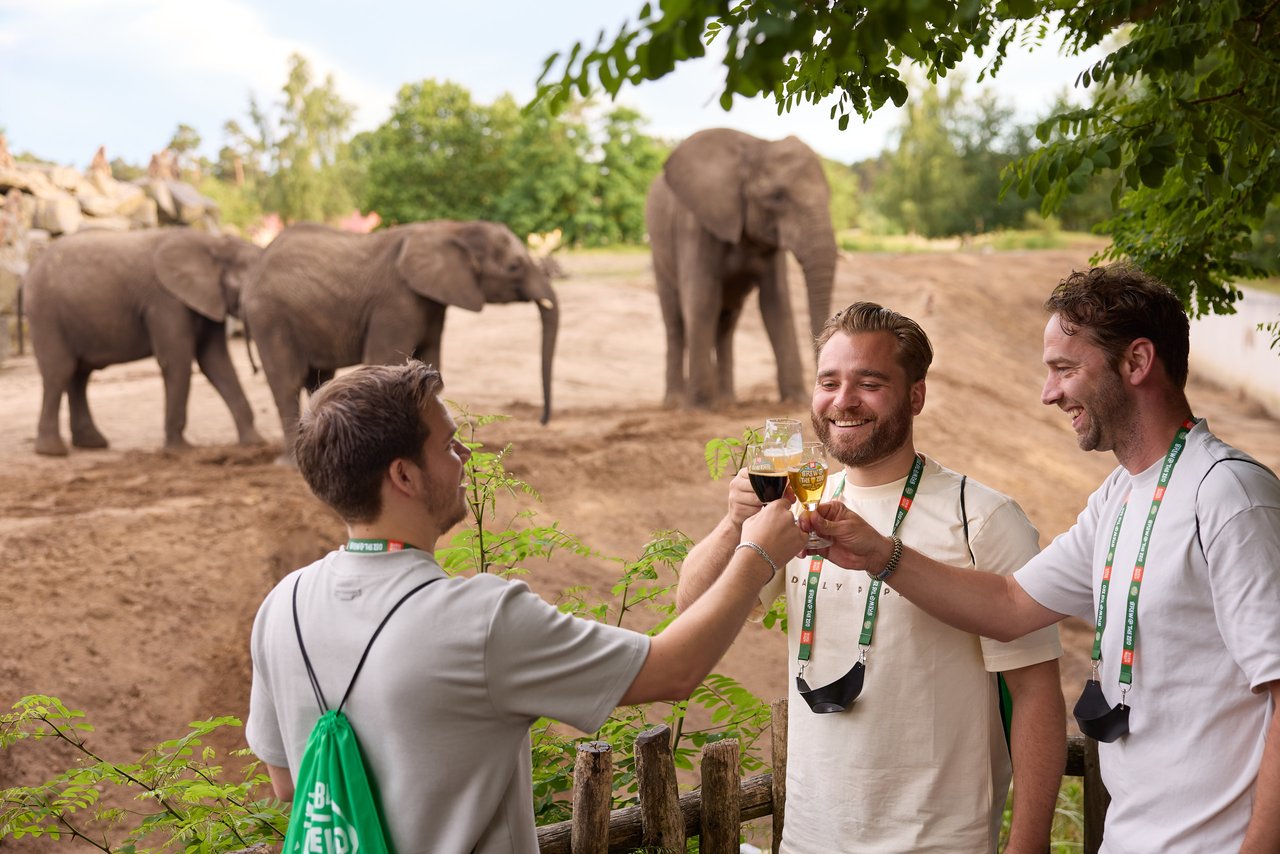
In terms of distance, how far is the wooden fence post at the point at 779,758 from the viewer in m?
3.81

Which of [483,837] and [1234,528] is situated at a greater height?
[1234,528]

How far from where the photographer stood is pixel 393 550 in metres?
2.19

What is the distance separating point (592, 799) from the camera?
3533 millimetres

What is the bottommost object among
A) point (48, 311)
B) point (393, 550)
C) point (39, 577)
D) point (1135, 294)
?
point (39, 577)

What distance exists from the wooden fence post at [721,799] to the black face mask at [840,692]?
0.91 meters

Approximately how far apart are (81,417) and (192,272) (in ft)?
6.55

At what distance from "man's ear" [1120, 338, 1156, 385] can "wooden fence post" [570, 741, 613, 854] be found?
69.2 inches

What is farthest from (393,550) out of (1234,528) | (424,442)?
(1234,528)

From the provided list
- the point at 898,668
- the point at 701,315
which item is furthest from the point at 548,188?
the point at 898,668

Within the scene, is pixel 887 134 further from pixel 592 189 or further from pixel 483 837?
pixel 483 837

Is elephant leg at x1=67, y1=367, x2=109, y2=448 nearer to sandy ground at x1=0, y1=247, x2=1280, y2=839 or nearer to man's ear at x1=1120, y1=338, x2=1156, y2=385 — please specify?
sandy ground at x1=0, y1=247, x2=1280, y2=839

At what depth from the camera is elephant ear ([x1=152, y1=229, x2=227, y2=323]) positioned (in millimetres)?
13414

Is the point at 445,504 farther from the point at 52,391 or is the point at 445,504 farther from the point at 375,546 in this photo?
the point at 52,391

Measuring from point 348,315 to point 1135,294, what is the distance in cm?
1101
